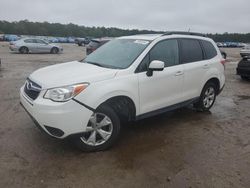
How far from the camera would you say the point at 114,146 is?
450 cm

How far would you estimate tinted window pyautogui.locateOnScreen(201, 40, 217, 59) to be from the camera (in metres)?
6.28

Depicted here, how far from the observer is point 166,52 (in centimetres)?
526

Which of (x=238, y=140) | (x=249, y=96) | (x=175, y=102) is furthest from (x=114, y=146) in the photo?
(x=249, y=96)

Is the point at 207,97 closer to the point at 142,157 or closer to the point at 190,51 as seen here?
the point at 190,51

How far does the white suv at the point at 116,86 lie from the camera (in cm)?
389

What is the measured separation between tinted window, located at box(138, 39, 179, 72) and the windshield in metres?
0.18

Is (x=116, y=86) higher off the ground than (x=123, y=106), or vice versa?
(x=116, y=86)

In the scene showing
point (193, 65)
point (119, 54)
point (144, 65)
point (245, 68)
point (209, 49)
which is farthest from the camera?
point (245, 68)

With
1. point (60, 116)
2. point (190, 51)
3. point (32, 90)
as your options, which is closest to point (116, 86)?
point (60, 116)

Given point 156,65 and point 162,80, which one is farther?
point 162,80

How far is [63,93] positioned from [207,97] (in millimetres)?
3848

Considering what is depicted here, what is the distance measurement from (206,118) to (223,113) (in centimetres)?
70

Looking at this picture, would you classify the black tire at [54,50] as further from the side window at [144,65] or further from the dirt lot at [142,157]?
the side window at [144,65]

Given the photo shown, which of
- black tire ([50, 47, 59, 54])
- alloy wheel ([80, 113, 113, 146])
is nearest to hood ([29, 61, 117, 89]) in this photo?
alloy wheel ([80, 113, 113, 146])
